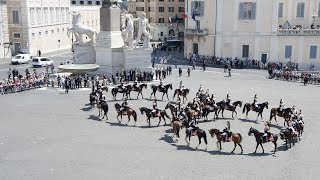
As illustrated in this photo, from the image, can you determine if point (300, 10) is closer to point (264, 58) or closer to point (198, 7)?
point (264, 58)

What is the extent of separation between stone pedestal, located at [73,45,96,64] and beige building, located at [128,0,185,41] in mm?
47129

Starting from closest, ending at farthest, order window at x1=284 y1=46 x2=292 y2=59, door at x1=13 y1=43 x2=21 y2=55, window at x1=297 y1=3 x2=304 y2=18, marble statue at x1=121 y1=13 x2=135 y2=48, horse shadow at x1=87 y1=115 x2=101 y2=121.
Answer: horse shadow at x1=87 y1=115 x2=101 y2=121, marble statue at x1=121 y1=13 x2=135 y2=48, window at x1=284 y1=46 x2=292 y2=59, window at x1=297 y1=3 x2=304 y2=18, door at x1=13 y1=43 x2=21 y2=55

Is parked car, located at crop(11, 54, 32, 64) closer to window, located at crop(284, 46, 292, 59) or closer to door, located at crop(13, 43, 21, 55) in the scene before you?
door, located at crop(13, 43, 21, 55)

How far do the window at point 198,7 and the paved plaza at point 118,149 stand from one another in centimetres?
2843

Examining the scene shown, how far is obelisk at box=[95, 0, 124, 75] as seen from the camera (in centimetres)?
4097

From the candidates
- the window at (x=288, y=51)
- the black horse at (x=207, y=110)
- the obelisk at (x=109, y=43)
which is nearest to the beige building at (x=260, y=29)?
the window at (x=288, y=51)

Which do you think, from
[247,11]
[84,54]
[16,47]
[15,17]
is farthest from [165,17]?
[84,54]

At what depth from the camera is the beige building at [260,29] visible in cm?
5481

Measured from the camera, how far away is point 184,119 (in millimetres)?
23172

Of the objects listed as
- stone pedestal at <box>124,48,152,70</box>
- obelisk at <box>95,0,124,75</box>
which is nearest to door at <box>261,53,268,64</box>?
stone pedestal at <box>124,48,152,70</box>

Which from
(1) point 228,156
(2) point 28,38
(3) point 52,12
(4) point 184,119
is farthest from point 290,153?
(3) point 52,12

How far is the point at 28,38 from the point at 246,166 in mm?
48728

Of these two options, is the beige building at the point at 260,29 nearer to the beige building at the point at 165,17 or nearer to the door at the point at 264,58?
the door at the point at 264,58

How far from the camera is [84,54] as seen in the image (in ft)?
139
